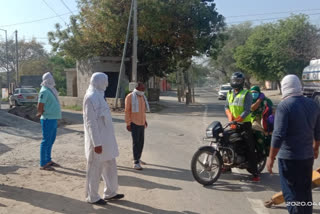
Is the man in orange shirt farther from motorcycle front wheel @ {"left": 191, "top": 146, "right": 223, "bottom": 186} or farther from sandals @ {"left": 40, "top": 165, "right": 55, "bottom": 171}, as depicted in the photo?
sandals @ {"left": 40, "top": 165, "right": 55, "bottom": 171}

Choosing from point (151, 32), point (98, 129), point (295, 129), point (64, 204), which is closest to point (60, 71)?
point (151, 32)

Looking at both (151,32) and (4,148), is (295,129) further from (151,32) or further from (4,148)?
(151,32)

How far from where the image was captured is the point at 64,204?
508 centimetres

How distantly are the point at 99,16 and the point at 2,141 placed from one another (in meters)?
13.5

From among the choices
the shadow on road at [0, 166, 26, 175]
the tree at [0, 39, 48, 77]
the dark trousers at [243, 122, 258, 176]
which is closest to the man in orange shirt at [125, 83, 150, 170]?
the dark trousers at [243, 122, 258, 176]

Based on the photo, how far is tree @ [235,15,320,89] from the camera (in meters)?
33.3

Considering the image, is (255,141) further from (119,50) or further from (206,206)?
(119,50)

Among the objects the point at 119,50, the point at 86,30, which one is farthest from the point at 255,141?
the point at 119,50

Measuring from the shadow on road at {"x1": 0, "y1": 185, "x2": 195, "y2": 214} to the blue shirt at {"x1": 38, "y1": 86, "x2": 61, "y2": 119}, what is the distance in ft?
5.66

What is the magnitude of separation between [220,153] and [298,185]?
2626 millimetres

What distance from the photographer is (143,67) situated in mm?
26484

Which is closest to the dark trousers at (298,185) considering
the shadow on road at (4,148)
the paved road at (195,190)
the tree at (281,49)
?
the paved road at (195,190)

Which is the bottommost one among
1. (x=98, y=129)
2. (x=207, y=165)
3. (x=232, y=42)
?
(x=207, y=165)

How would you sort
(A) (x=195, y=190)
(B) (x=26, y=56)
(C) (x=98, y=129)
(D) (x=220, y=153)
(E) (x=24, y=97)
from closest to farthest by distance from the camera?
(C) (x=98, y=129) < (A) (x=195, y=190) < (D) (x=220, y=153) < (E) (x=24, y=97) < (B) (x=26, y=56)
